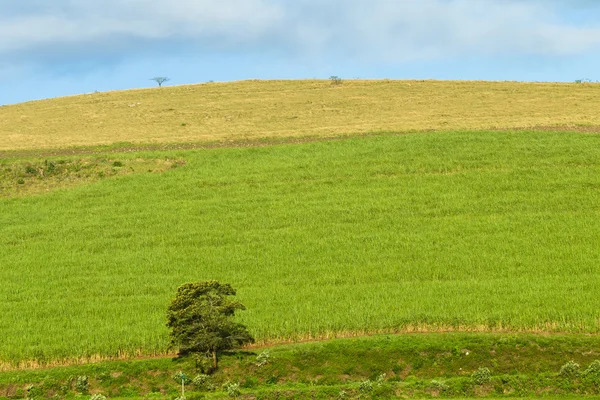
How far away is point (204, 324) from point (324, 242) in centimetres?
1262

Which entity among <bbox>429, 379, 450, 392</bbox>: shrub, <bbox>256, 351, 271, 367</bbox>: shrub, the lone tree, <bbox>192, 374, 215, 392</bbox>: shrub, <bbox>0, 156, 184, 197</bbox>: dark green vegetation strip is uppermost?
<bbox>0, 156, 184, 197</bbox>: dark green vegetation strip

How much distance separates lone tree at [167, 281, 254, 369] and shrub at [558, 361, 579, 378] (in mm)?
8579

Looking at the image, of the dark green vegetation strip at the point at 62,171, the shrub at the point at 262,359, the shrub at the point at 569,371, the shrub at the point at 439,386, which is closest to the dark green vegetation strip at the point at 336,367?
the shrub at the point at 262,359

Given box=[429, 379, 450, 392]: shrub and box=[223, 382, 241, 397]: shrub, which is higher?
box=[223, 382, 241, 397]: shrub

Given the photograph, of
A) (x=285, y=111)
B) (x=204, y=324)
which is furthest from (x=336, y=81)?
(x=204, y=324)

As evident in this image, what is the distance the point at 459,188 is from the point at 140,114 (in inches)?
1568

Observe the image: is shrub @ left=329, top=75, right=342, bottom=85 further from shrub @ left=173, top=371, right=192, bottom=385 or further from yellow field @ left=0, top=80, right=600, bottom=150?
shrub @ left=173, top=371, right=192, bottom=385

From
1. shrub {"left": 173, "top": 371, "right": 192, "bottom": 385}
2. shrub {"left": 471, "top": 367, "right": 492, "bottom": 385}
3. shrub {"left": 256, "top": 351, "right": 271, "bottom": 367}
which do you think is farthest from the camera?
shrub {"left": 256, "top": 351, "right": 271, "bottom": 367}

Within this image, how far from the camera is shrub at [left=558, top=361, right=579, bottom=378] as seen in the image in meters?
20.0

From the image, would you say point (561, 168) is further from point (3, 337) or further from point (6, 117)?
point (6, 117)

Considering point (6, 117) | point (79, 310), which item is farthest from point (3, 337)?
point (6, 117)

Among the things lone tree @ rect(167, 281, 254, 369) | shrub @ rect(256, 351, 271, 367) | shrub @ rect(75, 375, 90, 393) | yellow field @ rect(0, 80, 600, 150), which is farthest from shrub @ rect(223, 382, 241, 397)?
yellow field @ rect(0, 80, 600, 150)

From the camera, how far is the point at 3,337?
82.6 ft

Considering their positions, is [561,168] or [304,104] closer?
[561,168]
